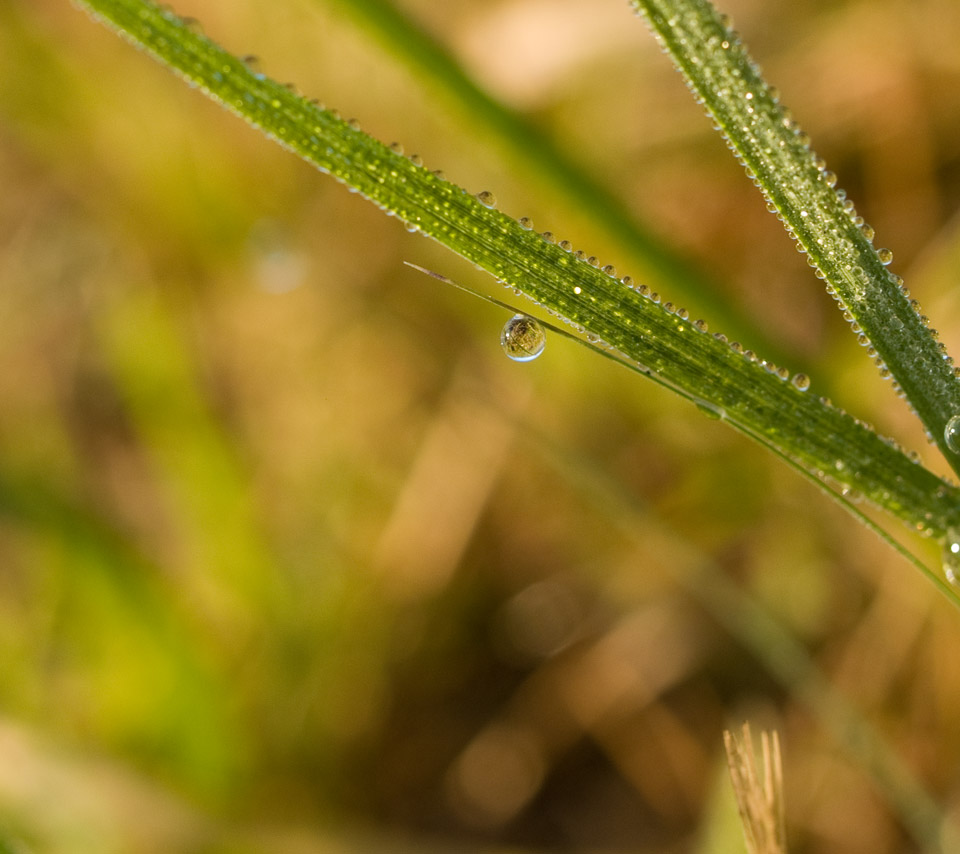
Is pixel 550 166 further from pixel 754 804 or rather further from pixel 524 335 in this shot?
pixel 754 804

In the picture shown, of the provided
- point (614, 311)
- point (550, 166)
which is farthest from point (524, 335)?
point (550, 166)

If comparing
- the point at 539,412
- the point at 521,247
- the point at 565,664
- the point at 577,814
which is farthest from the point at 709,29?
the point at 577,814

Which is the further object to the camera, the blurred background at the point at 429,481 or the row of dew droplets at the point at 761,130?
the blurred background at the point at 429,481

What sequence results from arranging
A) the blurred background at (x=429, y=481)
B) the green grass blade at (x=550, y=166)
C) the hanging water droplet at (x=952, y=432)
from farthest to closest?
the blurred background at (x=429, y=481), the green grass blade at (x=550, y=166), the hanging water droplet at (x=952, y=432)

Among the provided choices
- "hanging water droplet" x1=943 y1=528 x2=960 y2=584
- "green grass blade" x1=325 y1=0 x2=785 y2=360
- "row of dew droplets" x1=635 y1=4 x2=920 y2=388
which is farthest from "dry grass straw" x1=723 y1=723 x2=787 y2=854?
"green grass blade" x1=325 y1=0 x2=785 y2=360

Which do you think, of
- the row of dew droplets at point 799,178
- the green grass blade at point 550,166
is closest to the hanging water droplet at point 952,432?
the row of dew droplets at point 799,178

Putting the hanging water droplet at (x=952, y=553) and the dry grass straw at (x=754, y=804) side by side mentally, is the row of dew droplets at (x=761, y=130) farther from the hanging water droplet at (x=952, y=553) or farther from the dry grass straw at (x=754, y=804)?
the dry grass straw at (x=754, y=804)
